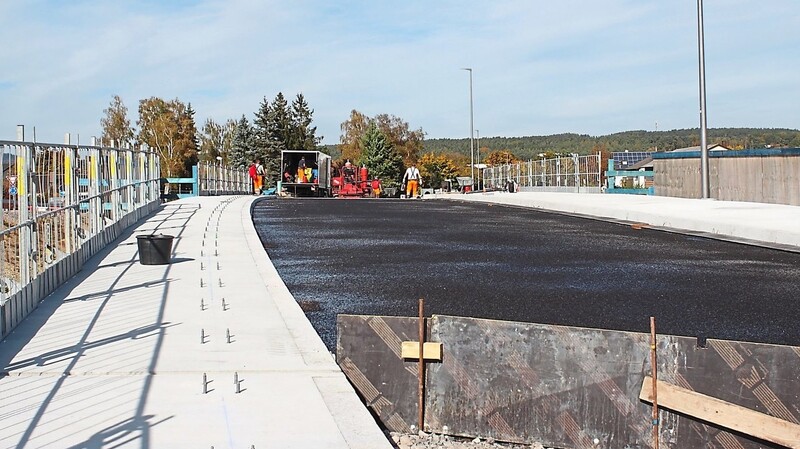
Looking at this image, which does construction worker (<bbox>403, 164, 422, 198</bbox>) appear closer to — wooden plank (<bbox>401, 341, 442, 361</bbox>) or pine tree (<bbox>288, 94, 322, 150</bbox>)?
wooden plank (<bbox>401, 341, 442, 361</bbox>)

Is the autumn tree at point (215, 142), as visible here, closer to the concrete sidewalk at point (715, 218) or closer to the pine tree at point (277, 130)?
the pine tree at point (277, 130)

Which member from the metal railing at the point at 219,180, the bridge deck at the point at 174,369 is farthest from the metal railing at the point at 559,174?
the bridge deck at the point at 174,369

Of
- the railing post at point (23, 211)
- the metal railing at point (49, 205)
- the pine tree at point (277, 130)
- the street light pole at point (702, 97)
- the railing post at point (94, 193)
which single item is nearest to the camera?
the metal railing at point (49, 205)

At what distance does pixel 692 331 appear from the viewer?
942 cm

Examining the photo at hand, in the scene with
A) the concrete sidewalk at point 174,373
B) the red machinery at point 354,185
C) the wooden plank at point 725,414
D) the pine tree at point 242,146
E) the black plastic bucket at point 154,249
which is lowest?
the wooden plank at point 725,414

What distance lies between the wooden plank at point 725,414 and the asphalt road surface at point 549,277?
7.10 feet

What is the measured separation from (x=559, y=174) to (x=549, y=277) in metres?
37.7

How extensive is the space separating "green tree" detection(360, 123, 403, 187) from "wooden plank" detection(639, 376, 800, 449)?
100.0 meters

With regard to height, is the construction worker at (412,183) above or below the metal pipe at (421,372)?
above

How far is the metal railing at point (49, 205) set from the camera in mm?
9172

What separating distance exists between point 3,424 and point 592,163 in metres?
41.0

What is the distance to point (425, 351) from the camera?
25.3 ft

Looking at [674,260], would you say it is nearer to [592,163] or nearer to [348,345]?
[348,345]

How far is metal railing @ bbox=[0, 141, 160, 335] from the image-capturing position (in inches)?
361
